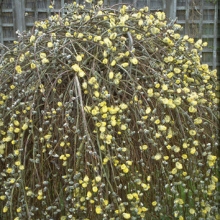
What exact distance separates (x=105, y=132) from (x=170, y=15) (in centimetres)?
294

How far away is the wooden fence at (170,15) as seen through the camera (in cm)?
404

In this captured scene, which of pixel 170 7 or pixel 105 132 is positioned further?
pixel 170 7

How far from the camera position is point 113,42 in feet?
4.89

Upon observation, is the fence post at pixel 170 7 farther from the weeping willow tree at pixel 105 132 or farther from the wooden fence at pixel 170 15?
the weeping willow tree at pixel 105 132

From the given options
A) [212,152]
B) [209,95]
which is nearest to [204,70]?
[209,95]

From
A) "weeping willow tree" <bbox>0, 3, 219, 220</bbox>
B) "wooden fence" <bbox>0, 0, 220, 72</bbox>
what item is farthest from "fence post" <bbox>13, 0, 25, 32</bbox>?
"weeping willow tree" <bbox>0, 3, 219, 220</bbox>

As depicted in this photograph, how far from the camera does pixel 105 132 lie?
130cm

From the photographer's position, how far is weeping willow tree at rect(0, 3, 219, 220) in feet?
4.29

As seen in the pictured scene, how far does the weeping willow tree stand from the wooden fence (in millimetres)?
2617

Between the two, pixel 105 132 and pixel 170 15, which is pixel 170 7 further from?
pixel 105 132

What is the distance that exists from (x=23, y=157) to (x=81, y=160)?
0.78 feet

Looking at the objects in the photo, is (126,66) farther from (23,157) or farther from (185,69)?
(23,157)

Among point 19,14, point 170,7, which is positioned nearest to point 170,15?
point 170,7

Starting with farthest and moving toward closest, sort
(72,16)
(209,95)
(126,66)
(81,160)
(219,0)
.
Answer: (219,0), (72,16), (209,95), (126,66), (81,160)
